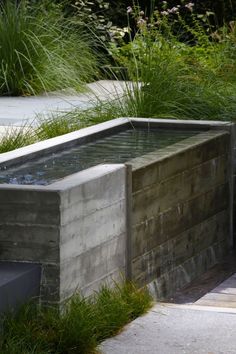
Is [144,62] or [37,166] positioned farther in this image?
[144,62]

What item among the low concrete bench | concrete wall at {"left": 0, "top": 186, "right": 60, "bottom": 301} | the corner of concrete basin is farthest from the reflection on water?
the low concrete bench

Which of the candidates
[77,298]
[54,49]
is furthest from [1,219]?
[54,49]

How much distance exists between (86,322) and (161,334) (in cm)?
49

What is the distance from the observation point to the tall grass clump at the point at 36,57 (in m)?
13.7

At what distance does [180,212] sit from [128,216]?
108cm

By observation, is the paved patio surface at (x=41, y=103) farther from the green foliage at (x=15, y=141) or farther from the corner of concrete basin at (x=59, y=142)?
the corner of concrete basin at (x=59, y=142)

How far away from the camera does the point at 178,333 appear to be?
6.09 meters

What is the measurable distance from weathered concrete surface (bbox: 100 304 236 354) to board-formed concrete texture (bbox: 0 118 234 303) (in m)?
0.45

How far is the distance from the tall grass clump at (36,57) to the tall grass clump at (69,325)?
736 cm

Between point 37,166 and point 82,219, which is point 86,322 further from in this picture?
point 37,166

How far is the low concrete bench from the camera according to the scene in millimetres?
5812

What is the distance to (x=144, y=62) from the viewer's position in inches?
415

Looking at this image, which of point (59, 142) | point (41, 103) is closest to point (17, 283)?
point (59, 142)

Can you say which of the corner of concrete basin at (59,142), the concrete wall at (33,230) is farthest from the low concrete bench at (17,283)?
the corner of concrete basin at (59,142)
